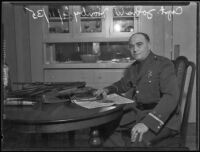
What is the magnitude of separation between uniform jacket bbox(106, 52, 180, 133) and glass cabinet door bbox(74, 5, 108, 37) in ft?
0.80

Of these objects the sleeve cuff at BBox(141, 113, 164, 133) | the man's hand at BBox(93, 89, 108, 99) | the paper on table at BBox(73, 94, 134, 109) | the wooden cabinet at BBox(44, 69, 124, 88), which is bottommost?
the sleeve cuff at BBox(141, 113, 164, 133)

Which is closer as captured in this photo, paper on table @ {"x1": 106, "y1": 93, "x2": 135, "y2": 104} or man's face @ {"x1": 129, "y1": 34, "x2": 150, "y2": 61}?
man's face @ {"x1": 129, "y1": 34, "x2": 150, "y2": 61}

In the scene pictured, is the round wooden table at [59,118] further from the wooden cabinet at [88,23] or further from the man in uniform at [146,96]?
the wooden cabinet at [88,23]

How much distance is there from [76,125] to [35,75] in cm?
32

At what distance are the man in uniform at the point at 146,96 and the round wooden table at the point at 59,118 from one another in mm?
86

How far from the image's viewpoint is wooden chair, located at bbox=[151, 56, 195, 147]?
1377mm

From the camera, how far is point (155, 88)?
1.44 meters

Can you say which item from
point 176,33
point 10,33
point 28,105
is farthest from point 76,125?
point 176,33

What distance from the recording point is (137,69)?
146 cm

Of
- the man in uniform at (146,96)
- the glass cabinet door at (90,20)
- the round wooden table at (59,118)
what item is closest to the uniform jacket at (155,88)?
the man in uniform at (146,96)

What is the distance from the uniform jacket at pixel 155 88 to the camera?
A: 1.39m

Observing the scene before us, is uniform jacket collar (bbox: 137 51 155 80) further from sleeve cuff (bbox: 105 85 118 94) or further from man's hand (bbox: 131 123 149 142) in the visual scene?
man's hand (bbox: 131 123 149 142)

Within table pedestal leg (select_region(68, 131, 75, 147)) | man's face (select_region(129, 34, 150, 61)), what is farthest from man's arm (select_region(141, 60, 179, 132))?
table pedestal leg (select_region(68, 131, 75, 147))

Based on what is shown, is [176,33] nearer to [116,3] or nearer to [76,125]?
[116,3]
